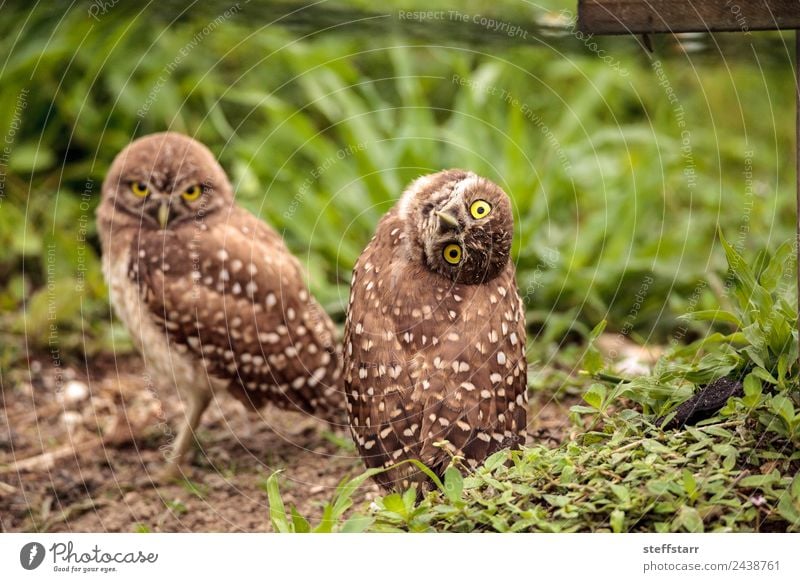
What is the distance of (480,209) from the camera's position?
3184mm

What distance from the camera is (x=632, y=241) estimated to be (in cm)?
557

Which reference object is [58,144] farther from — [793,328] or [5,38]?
[793,328]

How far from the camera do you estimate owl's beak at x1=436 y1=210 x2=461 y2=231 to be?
3.14 m

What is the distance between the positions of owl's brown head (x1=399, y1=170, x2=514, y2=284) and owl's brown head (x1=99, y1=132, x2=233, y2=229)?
144 cm

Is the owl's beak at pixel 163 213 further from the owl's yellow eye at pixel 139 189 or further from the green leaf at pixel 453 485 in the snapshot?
the green leaf at pixel 453 485

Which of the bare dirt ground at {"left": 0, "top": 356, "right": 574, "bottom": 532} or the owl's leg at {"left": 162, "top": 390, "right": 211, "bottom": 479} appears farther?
the owl's leg at {"left": 162, "top": 390, "right": 211, "bottom": 479}

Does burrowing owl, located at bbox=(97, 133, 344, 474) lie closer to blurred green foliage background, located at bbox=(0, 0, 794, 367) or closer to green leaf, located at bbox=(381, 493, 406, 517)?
blurred green foliage background, located at bbox=(0, 0, 794, 367)

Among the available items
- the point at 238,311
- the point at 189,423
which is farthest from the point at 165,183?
the point at 189,423

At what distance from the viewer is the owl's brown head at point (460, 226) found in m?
3.18

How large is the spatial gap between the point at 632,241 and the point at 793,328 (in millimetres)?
2477

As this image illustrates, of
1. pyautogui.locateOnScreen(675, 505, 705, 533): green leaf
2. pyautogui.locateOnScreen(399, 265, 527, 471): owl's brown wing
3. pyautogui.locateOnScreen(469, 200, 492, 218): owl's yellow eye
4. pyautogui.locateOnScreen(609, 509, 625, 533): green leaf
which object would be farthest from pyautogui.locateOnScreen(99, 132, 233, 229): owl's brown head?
pyautogui.locateOnScreen(675, 505, 705, 533): green leaf

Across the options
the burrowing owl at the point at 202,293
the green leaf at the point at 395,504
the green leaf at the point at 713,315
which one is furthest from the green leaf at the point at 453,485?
the burrowing owl at the point at 202,293

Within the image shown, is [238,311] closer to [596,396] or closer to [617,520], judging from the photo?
[596,396]
